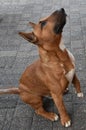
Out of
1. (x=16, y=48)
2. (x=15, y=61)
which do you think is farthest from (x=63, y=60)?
(x=16, y=48)

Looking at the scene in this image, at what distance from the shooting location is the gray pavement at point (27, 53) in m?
4.01

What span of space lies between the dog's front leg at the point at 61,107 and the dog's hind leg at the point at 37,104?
179 mm

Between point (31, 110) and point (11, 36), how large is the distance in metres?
2.78

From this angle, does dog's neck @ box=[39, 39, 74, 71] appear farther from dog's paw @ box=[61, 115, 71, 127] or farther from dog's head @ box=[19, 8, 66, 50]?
dog's paw @ box=[61, 115, 71, 127]

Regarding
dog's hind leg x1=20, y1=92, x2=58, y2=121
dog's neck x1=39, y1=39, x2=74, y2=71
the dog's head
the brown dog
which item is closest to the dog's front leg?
the brown dog

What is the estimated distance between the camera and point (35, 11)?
7.70 metres

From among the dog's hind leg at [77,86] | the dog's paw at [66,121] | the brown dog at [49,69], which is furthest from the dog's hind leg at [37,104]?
the dog's hind leg at [77,86]

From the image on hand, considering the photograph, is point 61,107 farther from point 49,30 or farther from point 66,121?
point 49,30

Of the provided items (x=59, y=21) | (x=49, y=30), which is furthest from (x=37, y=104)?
(x=59, y=21)

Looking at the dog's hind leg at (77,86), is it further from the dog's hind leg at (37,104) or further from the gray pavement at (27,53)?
the dog's hind leg at (37,104)

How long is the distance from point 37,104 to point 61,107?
14.8 inches

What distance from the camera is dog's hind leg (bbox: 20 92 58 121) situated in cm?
378

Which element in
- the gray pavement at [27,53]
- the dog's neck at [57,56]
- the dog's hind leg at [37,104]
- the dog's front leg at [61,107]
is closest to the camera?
the dog's neck at [57,56]

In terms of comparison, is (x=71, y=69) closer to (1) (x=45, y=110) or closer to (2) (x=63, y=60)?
(2) (x=63, y=60)
